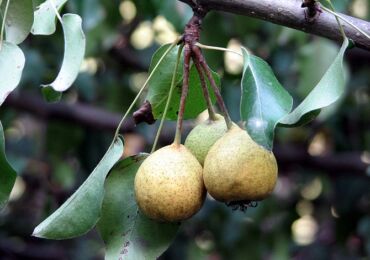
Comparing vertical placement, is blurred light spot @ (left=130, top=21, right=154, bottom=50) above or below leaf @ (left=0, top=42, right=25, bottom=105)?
below

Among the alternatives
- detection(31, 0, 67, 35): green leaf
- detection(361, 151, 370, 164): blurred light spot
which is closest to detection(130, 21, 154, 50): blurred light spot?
detection(361, 151, 370, 164): blurred light spot

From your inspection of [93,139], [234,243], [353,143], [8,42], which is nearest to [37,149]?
[93,139]

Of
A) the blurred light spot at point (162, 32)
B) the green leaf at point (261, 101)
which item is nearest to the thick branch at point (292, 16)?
the green leaf at point (261, 101)

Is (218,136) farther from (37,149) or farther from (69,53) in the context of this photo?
(37,149)

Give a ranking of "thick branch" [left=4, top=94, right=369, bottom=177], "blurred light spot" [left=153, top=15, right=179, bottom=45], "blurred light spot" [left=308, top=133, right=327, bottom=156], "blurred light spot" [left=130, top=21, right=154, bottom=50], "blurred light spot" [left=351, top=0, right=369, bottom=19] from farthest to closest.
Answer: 1. "blurred light spot" [left=308, top=133, right=327, bottom=156]
2. "blurred light spot" [left=130, top=21, right=154, bottom=50]
3. "blurred light spot" [left=153, top=15, right=179, bottom=45]
4. "thick branch" [left=4, top=94, right=369, bottom=177]
5. "blurred light spot" [left=351, top=0, right=369, bottom=19]

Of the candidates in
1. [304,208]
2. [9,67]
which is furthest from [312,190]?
[9,67]

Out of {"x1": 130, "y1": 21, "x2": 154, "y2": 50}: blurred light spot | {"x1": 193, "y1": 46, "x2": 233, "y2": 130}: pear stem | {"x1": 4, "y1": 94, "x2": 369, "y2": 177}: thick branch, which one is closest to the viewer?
{"x1": 193, "y1": 46, "x2": 233, "y2": 130}: pear stem

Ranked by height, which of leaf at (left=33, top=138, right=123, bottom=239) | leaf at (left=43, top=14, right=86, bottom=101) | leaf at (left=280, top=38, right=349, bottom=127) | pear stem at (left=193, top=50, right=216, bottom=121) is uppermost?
leaf at (left=43, top=14, right=86, bottom=101)

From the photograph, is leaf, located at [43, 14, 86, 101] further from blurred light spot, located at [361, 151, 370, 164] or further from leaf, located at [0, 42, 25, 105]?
blurred light spot, located at [361, 151, 370, 164]

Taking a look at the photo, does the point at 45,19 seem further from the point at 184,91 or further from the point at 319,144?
the point at 319,144
